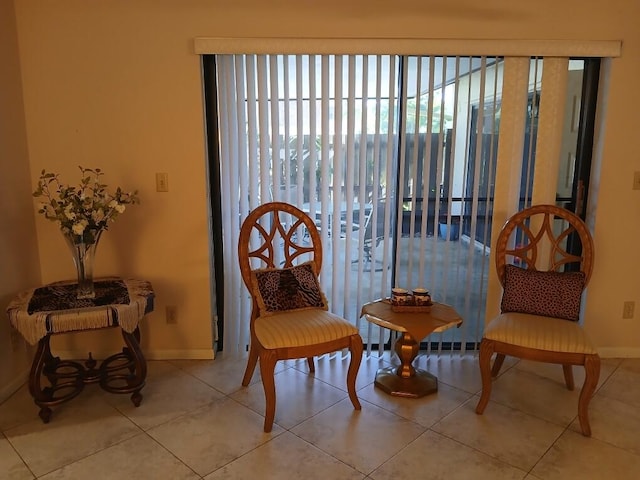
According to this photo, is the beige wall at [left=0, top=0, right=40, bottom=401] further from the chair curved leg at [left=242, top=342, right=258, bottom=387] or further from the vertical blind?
the chair curved leg at [left=242, top=342, right=258, bottom=387]

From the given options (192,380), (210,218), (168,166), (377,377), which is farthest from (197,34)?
(377,377)

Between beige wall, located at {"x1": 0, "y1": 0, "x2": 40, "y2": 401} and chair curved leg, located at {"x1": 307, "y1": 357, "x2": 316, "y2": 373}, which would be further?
chair curved leg, located at {"x1": 307, "y1": 357, "x2": 316, "y2": 373}

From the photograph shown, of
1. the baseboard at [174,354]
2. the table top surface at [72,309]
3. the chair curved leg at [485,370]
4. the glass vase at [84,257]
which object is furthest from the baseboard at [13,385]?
the chair curved leg at [485,370]

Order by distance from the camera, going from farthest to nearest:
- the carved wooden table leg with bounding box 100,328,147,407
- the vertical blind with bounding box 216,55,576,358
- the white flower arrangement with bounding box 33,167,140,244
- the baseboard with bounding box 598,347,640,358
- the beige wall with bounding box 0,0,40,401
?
the baseboard with bounding box 598,347,640,358, the vertical blind with bounding box 216,55,576,358, the beige wall with bounding box 0,0,40,401, the carved wooden table leg with bounding box 100,328,147,407, the white flower arrangement with bounding box 33,167,140,244

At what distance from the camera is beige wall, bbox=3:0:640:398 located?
9.07ft

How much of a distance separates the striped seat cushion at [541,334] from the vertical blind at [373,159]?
620 mm

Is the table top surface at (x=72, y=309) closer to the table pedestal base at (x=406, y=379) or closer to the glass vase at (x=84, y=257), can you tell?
the glass vase at (x=84, y=257)

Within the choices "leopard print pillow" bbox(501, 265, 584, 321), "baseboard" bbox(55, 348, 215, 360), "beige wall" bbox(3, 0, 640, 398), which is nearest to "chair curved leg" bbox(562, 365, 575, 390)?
"leopard print pillow" bbox(501, 265, 584, 321)

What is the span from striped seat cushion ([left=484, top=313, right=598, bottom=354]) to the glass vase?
2.06 m

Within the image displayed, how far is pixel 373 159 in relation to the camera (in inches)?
117

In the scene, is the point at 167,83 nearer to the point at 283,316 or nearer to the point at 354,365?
the point at 283,316

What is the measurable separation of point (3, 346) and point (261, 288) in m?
1.42

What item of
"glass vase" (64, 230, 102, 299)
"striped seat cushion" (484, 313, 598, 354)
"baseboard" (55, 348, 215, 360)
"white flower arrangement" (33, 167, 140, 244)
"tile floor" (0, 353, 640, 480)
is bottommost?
"tile floor" (0, 353, 640, 480)

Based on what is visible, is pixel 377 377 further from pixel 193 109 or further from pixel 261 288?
pixel 193 109
